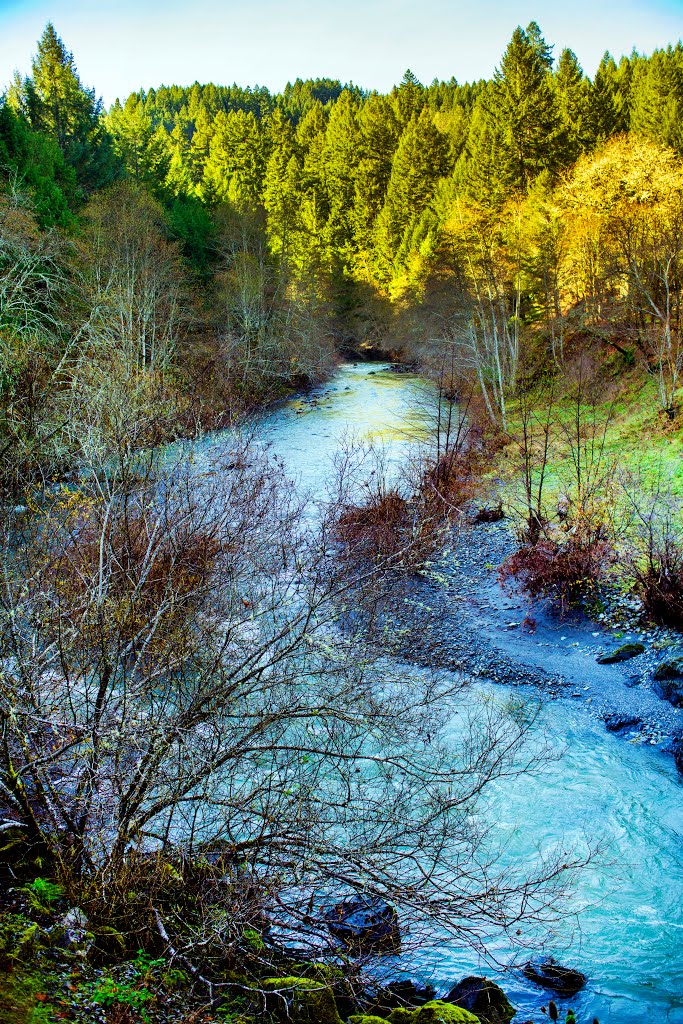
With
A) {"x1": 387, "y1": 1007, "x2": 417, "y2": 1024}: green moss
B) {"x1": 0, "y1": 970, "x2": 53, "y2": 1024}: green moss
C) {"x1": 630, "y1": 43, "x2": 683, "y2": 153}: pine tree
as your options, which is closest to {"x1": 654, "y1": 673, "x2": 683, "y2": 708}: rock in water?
{"x1": 387, "y1": 1007, "x2": 417, "y2": 1024}: green moss

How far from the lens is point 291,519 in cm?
1570

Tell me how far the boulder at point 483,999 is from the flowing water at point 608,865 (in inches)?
8.3

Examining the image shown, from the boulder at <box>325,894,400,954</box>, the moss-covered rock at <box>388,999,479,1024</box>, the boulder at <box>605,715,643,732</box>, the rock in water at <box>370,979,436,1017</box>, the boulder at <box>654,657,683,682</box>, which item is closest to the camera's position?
the moss-covered rock at <box>388,999,479,1024</box>

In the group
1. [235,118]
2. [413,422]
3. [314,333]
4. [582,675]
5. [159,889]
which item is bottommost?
[582,675]

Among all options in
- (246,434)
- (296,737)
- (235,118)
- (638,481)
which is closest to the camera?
(296,737)

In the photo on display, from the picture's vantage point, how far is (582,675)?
13008 millimetres

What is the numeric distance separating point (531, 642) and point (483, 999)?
319 inches

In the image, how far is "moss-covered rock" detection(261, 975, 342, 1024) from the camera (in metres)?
5.89

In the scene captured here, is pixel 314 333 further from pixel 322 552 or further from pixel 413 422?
pixel 322 552

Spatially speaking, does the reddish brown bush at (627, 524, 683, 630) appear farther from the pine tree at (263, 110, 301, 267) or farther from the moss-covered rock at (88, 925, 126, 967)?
the pine tree at (263, 110, 301, 267)

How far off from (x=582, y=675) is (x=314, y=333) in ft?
96.1

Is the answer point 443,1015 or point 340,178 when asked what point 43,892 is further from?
point 340,178

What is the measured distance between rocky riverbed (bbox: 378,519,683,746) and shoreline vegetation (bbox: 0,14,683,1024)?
41 cm

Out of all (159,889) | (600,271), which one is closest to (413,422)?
(600,271)
